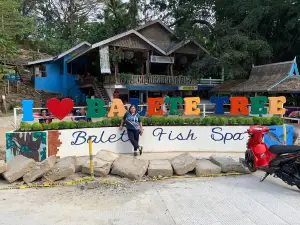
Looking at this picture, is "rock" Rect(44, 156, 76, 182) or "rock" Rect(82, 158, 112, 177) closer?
"rock" Rect(44, 156, 76, 182)

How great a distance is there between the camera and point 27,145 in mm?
7656

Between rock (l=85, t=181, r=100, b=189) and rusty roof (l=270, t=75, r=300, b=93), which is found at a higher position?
rusty roof (l=270, t=75, r=300, b=93)

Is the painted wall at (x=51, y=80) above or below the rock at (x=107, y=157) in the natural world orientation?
above

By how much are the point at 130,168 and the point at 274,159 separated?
282 cm

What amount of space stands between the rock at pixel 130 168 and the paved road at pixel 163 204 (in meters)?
0.32

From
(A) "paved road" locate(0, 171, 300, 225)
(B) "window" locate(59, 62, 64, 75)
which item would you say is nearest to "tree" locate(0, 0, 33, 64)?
(B) "window" locate(59, 62, 64, 75)

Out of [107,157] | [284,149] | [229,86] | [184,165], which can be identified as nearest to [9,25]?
[229,86]

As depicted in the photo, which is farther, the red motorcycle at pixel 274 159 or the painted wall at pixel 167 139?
the painted wall at pixel 167 139

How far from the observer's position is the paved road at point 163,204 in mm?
4230

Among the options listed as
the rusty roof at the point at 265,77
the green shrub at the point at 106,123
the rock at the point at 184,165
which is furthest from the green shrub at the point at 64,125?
the rusty roof at the point at 265,77

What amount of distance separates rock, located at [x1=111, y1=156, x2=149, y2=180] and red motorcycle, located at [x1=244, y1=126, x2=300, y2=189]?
7.28 ft

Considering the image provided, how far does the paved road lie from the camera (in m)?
4.23

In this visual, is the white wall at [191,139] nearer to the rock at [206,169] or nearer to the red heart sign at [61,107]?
the red heart sign at [61,107]

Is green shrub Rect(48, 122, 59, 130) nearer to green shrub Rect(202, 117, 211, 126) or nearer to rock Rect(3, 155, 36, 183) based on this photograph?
rock Rect(3, 155, 36, 183)
